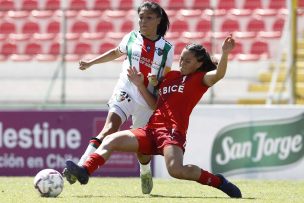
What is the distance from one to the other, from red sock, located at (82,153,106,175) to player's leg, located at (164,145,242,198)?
65 centimetres

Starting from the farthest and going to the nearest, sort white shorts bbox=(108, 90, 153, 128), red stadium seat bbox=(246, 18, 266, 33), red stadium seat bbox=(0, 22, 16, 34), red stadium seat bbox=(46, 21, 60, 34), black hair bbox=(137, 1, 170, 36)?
red stadium seat bbox=(0, 22, 16, 34), red stadium seat bbox=(46, 21, 60, 34), red stadium seat bbox=(246, 18, 266, 33), white shorts bbox=(108, 90, 153, 128), black hair bbox=(137, 1, 170, 36)

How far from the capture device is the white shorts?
9797mm

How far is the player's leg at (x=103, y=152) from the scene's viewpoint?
842cm

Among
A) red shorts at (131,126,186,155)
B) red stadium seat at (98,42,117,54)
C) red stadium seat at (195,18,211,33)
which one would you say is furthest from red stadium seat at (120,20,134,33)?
red shorts at (131,126,186,155)

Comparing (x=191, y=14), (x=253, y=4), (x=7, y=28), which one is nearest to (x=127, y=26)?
(x=191, y=14)

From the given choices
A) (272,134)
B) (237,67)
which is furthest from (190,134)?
(237,67)

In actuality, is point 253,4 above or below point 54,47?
above

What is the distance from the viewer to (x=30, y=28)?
19438 mm

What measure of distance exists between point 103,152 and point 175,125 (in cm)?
77

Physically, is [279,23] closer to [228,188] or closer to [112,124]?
[112,124]

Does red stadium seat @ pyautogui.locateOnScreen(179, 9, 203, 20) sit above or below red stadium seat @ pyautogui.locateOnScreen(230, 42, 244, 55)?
above

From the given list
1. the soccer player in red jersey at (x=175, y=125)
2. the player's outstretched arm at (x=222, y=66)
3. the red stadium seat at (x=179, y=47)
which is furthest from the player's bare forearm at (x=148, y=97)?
the red stadium seat at (x=179, y=47)

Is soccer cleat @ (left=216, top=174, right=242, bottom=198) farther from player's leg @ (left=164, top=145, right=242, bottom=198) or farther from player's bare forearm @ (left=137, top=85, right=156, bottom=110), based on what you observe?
player's bare forearm @ (left=137, top=85, right=156, bottom=110)

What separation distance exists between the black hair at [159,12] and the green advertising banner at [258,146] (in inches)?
156
